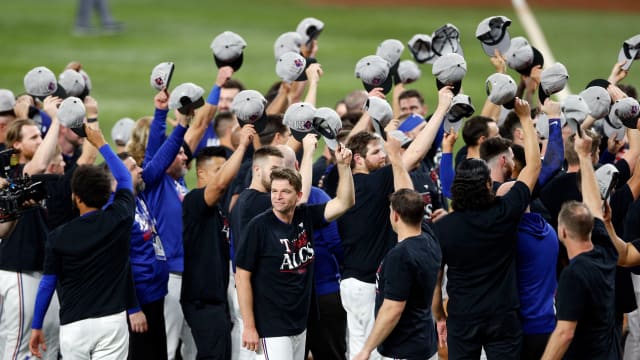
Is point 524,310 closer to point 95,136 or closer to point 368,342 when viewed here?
point 368,342

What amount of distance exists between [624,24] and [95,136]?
1679 cm

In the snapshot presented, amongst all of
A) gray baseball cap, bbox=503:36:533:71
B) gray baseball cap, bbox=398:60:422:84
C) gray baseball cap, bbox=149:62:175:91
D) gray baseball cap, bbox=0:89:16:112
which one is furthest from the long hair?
gray baseball cap, bbox=0:89:16:112

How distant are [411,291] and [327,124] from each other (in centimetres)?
119

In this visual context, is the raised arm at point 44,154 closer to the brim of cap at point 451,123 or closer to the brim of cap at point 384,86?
the brim of cap at point 384,86

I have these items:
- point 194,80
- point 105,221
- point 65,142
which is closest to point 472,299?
point 105,221

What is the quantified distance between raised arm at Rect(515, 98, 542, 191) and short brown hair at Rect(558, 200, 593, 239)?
0.54m

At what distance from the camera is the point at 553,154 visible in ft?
22.6

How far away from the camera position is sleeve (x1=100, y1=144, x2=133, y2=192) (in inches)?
266

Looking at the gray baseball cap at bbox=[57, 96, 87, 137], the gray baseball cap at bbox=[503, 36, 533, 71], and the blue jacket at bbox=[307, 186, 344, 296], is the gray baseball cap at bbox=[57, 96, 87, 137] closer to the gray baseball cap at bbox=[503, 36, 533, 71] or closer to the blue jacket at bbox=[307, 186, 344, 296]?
the blue jacket at bbox=[307, 186, 344, 296]

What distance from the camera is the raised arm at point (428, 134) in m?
6.88

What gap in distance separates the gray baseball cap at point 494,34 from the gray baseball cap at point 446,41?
0.27 metres

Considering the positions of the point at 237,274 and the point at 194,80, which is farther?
the point at 194,80

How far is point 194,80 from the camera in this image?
56.0 feet

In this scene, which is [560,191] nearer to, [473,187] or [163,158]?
[473,187]
